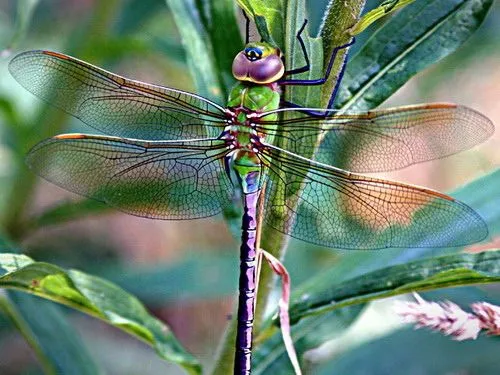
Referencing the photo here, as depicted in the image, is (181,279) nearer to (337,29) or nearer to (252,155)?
(252,155)

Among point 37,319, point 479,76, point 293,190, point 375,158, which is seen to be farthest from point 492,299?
point 479,76

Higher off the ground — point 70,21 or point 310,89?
point 70,21

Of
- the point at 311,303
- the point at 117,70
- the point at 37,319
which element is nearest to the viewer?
the point at 311,303

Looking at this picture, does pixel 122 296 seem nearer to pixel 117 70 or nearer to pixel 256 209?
pixel 256 209

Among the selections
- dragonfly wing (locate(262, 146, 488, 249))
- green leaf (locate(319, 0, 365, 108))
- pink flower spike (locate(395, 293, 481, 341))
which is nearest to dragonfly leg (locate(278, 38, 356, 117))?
green leaf (locate(319, 0, 365, 108))

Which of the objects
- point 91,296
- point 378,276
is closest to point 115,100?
point 91,296
